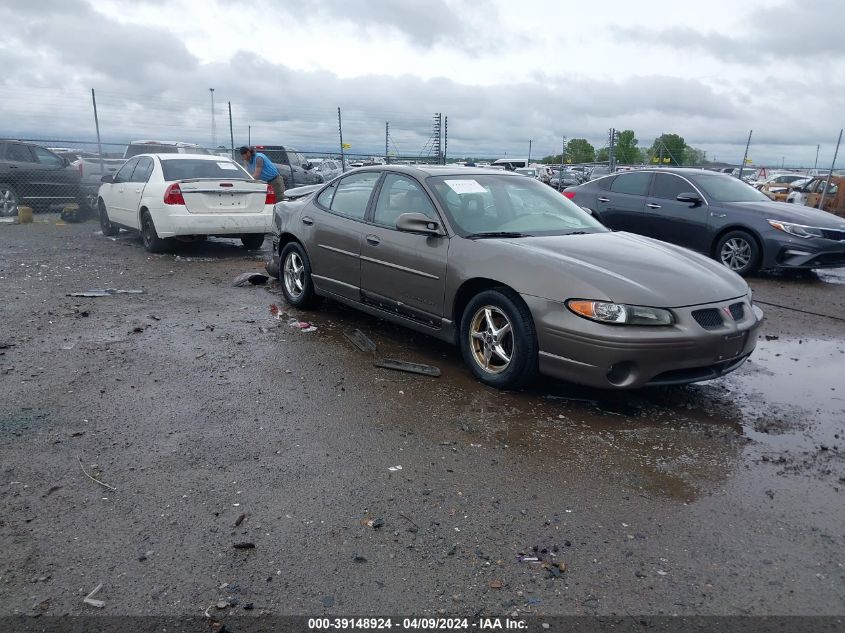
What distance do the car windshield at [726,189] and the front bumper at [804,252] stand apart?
1045 millimetres

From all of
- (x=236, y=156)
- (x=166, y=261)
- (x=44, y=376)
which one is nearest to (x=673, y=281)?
(x=44, y=376)

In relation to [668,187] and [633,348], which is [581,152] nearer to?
[668,187]

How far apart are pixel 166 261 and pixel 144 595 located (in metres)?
8.29

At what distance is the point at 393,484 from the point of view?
11.5 ft

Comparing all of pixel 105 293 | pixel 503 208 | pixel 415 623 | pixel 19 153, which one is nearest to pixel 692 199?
pixel 503 208

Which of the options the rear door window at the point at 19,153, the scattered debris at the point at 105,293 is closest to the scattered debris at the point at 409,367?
the scattered debris at the point at 105,293

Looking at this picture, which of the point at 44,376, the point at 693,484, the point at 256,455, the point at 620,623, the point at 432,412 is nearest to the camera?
the point at 620,623

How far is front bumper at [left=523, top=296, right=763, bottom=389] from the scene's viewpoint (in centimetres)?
420

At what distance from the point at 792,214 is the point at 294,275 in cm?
701

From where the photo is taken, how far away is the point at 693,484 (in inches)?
140

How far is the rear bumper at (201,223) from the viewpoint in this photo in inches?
396

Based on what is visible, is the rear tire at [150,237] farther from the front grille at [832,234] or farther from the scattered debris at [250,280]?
the front grille at [832,234]

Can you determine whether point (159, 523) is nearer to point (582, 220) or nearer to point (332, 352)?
point (332, 352)

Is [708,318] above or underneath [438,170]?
underneath
